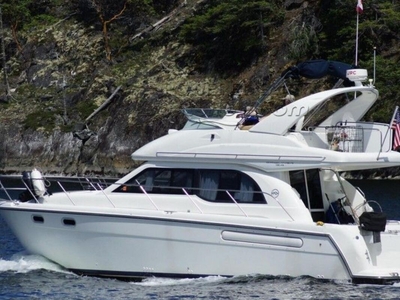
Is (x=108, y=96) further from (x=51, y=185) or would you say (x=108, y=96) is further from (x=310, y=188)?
(x=310, y=188)

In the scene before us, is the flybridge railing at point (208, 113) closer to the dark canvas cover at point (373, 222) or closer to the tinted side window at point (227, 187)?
the tinted side window at point (227, 187)

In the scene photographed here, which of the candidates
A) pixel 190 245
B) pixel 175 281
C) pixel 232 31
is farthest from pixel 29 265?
pixel 232 31

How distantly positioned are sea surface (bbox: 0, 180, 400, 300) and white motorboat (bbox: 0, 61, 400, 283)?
0.18 meters

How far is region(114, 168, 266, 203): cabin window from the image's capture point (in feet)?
59.0

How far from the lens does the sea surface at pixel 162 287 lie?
16562 mm

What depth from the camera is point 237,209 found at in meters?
17.8

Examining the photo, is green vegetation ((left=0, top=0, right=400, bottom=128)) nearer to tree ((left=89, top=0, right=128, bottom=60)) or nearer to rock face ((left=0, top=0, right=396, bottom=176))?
tree ((left=89, top=0, right=128, bottom=60))

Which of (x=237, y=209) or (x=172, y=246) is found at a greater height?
(x=237, y=209)

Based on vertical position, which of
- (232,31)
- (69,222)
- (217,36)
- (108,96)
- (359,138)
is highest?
(232,31)

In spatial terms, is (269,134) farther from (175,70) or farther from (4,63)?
(4,63)

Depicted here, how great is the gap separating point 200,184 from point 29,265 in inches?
154

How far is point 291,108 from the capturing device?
1797 centimetres

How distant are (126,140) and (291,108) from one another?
37172 mm

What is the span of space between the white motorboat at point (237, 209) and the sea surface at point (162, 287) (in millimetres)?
176
